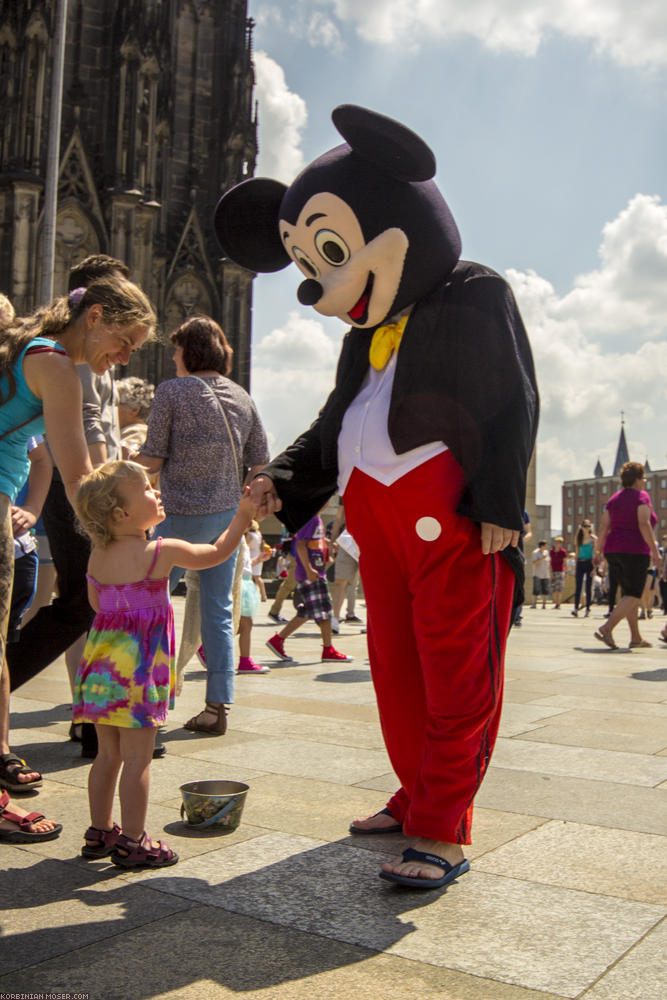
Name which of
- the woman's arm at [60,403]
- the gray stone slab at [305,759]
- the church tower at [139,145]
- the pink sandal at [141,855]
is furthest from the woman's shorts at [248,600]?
the church tower at [139,145]

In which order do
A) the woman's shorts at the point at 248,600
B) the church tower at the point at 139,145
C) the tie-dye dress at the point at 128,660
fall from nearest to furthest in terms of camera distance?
the tie-dye dress at the point at 128,660
the woman's shorts at the point at 248,600
the church tower at the point at 139,145

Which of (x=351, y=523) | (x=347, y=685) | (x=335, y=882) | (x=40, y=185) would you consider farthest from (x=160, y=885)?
(x=40, y=185)

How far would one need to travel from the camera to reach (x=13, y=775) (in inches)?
145

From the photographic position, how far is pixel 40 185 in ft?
81.1

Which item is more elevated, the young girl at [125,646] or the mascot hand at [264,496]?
the mascot hand at [264,496]

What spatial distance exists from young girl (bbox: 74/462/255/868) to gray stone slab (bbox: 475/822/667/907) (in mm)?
1012

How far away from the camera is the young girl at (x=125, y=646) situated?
3023 mm

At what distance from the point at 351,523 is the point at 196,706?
3.07 m

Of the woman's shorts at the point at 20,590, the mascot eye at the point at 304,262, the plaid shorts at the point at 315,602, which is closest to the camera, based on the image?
the mascot eye at the point at 304,262

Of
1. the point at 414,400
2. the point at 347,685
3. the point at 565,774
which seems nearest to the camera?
the point at 414,400

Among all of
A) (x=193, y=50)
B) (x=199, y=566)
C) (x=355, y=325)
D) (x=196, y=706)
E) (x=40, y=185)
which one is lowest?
(x=196, y=706)

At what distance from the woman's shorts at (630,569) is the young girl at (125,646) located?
26.2ft

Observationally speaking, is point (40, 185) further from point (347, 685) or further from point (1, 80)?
point (347, 685)

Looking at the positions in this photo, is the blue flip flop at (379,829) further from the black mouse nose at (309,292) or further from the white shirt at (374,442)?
the black mouse nose at (309,292)
